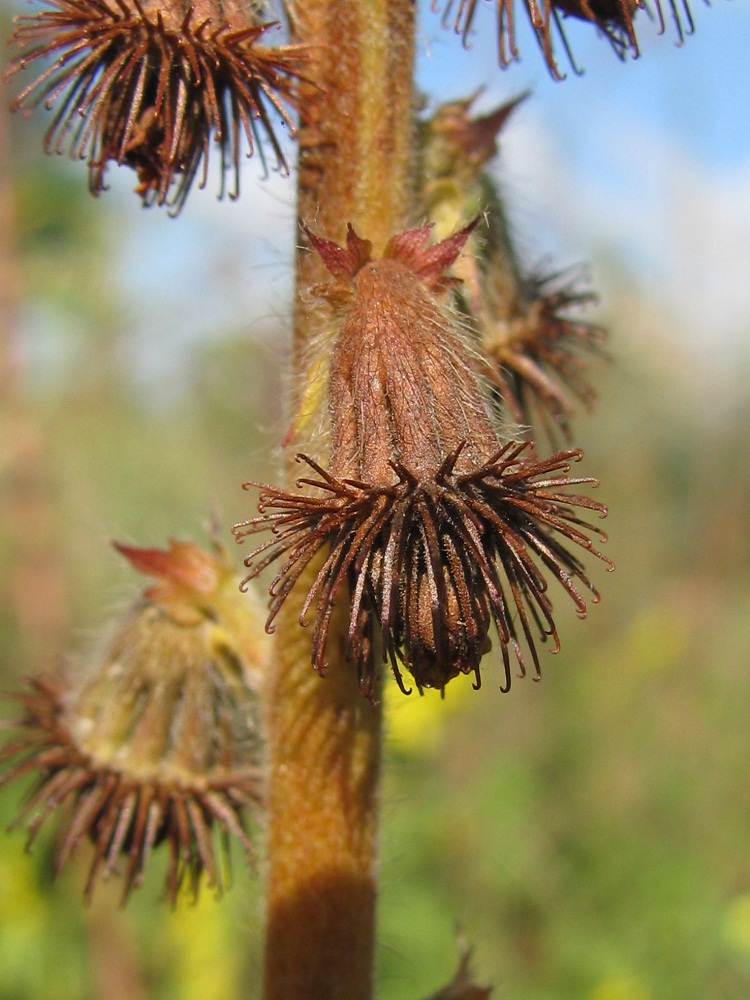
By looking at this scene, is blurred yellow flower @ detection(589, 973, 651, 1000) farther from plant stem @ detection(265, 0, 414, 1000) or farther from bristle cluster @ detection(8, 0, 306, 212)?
bristle cluster @ detection(8, 0, 306, 212)

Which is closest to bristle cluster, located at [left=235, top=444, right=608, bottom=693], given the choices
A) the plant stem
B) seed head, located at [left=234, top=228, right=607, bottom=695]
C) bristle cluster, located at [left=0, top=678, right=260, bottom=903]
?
seed head, located at [left=234, top=228, right=607, bottom=695]

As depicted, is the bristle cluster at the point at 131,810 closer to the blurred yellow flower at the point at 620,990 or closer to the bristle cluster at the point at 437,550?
the bristle cluster at the point at 437,550

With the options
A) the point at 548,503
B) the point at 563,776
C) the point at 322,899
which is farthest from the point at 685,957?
the point at 548,503

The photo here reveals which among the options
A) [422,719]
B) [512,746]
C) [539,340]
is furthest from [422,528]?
[512,746]

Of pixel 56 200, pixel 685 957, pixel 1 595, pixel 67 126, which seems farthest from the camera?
pixel 1 595

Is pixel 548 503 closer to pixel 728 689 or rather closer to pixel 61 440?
pixel 728 689

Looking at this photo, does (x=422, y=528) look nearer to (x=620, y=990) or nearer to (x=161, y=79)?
(x=161, y=79)
